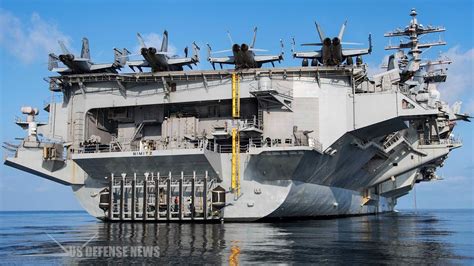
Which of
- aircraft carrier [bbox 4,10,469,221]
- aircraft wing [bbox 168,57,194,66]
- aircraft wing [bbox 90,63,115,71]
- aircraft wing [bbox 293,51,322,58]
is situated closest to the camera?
aircraft carrier [bbox 4,10,469,221]

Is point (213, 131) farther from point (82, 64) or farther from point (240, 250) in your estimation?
point (240, 250)

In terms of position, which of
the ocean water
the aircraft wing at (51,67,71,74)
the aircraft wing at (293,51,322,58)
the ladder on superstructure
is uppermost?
the aircraft wing at (293,51,322,58)

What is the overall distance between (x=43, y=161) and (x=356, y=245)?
18.1 metres

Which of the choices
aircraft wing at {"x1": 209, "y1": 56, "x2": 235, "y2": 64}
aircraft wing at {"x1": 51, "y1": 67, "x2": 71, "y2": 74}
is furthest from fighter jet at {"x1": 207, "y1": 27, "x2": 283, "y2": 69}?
aircraft wing at {"x1": 51, "y1": 67, "x2": 71, "y2": 74}

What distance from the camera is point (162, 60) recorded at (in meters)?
26.9

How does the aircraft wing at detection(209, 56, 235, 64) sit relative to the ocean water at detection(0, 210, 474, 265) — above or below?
above

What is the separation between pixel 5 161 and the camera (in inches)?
1090

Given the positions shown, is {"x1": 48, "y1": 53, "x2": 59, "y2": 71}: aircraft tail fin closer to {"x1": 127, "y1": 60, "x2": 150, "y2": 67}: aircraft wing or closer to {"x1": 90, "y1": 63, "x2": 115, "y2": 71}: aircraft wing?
{"x1": 90, "y1": 63, "x2": 115, "y2": 71}: aircraft wing

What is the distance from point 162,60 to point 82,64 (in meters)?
4.33

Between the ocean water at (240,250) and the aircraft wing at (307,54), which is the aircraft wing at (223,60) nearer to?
the aircraft wing at (307,54)

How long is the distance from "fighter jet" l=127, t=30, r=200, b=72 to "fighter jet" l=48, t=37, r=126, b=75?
0.86 metres

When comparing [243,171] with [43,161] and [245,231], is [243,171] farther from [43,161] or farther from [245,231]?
[43,161]

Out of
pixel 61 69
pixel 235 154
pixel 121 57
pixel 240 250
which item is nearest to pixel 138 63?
pixel 121 57

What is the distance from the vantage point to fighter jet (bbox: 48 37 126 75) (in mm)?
27516
